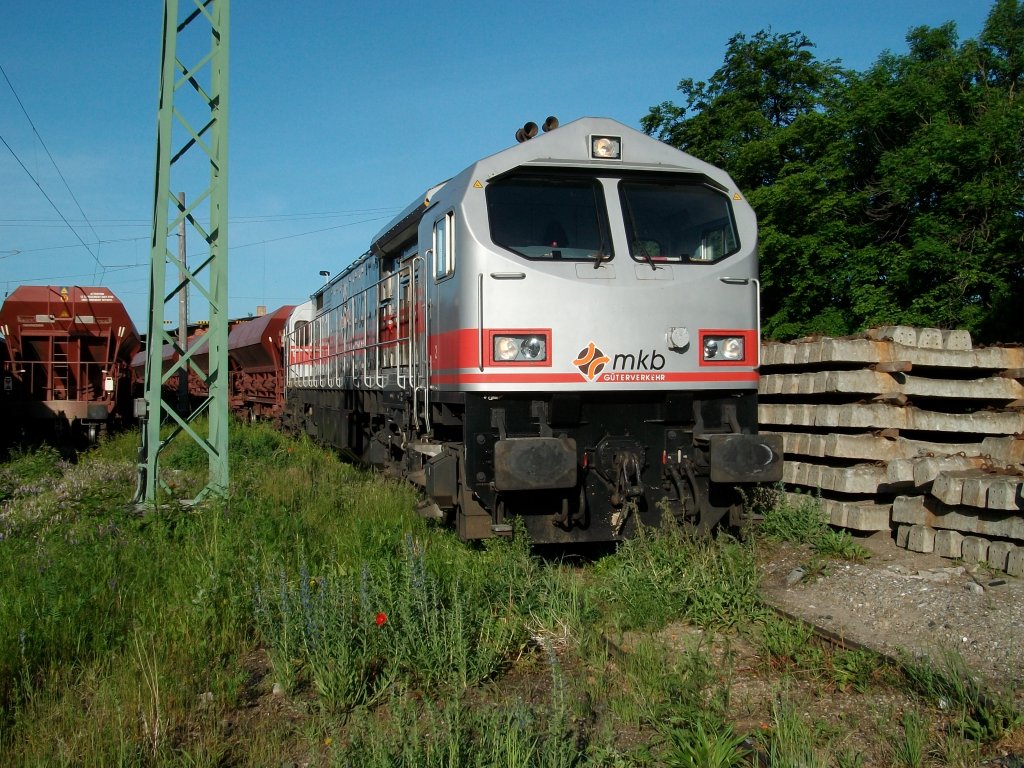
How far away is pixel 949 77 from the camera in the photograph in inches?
775

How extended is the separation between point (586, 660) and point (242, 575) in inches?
91.9

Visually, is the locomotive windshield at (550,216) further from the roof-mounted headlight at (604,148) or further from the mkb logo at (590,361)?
the mkb logo at (590,361)

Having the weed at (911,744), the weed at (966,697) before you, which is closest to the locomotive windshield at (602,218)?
the weed at (966,697)

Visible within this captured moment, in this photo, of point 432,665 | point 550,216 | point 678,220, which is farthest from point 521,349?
point 432,665

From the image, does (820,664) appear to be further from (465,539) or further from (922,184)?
(922,184)

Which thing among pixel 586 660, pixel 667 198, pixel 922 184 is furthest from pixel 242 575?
pixel 922 184

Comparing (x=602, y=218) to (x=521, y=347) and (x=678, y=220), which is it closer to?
(x=678, y=220)

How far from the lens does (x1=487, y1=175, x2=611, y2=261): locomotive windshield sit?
6.48m

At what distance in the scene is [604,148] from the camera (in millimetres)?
6746

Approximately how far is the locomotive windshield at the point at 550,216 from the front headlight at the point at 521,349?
25.3 inches

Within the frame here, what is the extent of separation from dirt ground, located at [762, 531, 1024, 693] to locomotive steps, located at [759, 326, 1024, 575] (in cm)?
32

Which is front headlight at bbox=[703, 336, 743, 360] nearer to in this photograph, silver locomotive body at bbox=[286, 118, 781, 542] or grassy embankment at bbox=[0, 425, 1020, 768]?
silver locomotive body at bbox=[286, 118, 781, 542]

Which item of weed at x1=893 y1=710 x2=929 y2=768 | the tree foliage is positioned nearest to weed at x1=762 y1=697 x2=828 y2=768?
weed at x1=893 y1=710 x2=929 y2=768

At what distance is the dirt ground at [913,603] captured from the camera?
4.73 m
